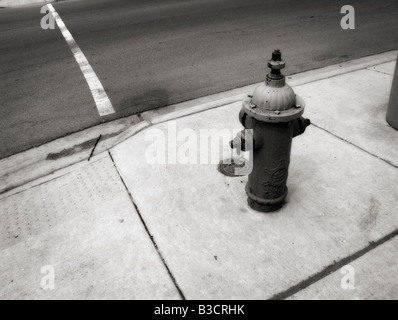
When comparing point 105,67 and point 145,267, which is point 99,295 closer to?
point 145,267

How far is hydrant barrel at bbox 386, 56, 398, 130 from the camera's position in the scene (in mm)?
3574

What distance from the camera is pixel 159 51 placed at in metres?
7.28

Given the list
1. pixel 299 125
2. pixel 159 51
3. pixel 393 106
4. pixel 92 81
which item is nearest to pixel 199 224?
pixel 299 125

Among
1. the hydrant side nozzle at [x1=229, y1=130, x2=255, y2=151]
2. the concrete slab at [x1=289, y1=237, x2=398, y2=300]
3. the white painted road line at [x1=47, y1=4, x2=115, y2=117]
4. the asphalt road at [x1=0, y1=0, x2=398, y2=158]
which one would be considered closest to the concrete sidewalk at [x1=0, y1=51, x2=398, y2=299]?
the concrete slab at [x1=289, y1=237, x2=398, y2=300]

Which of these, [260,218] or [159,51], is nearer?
[260,218]

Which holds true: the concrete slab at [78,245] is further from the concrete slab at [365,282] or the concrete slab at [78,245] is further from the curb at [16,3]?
the curb at [16,3]

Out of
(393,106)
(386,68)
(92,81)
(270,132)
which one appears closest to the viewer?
(270,132)

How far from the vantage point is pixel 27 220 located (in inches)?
118

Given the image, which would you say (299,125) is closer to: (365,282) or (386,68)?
(365,282)

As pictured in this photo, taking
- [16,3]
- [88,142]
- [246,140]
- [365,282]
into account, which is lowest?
[365,282]

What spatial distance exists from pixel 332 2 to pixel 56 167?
10.9m

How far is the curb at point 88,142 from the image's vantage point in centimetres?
369

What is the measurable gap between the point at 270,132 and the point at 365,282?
120 cm
